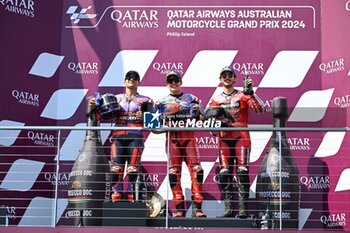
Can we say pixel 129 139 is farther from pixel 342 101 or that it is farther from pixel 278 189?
pixel 342 101

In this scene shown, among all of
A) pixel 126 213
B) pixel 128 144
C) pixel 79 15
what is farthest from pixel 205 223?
pixel 79 15

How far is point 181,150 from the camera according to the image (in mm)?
7629

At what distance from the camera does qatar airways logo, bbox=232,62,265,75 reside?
29.3ft

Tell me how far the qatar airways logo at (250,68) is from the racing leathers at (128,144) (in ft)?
4.84

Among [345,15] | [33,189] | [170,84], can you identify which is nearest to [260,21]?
[345,15]

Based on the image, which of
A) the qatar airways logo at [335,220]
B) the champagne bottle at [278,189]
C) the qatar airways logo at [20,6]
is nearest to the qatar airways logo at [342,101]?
the qatar airways logo at [335,220]

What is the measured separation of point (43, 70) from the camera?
9070 millimetres

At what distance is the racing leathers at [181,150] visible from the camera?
292 inches

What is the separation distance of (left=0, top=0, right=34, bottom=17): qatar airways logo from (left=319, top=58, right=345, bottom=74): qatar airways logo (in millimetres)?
3080

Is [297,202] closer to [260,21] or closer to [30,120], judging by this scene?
[260,21]

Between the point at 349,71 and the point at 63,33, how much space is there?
2993 mm

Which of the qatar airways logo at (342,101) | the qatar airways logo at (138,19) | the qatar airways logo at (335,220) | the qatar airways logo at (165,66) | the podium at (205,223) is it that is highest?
the qatar airways logo at (138,19)

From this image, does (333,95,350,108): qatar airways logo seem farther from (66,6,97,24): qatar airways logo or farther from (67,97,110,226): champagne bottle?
(66,6,97,24): qatar airways logo

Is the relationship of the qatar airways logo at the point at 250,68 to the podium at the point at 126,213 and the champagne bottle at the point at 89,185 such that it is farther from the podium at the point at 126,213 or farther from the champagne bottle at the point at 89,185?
the podium at the point at 126,213
